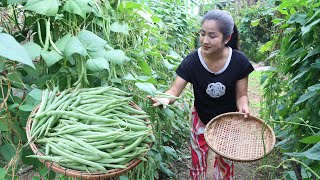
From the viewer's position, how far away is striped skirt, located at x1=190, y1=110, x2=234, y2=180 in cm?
239

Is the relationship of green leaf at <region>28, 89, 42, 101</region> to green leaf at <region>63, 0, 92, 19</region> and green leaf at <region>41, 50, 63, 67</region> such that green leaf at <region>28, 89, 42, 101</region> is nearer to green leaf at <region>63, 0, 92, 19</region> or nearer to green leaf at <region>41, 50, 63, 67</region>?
green leaf at <region>41, 50, 63, 67</region>

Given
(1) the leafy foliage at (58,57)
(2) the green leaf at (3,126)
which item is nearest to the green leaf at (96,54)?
(1) the leafy foliage at (58,57)

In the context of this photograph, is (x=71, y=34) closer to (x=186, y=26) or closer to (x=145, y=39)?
(x=145, y=39)

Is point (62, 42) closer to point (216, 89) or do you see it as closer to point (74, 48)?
point (74, 48)

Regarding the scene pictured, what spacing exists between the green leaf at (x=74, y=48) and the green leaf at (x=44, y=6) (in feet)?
0.36

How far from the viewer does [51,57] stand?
127cm

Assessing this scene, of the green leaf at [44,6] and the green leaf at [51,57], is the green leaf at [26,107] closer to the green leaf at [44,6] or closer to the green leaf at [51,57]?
the green leaf at [51,57]

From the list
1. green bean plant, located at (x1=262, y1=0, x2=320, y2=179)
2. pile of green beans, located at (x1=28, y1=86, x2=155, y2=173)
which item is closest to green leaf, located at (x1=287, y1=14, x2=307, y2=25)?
Result: green bean plant, located at (x1=262, y1=0, x2=320, y2=179)

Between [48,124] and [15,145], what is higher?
[48,124]

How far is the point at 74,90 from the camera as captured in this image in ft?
4.45

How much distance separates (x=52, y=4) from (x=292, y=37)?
1.45 meters

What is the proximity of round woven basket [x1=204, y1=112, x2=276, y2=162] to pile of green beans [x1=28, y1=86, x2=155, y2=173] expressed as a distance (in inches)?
30.8

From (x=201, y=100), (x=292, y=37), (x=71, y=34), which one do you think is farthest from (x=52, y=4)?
(x=292, y=37)

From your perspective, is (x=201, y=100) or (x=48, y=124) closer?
(x=48, y=124)
